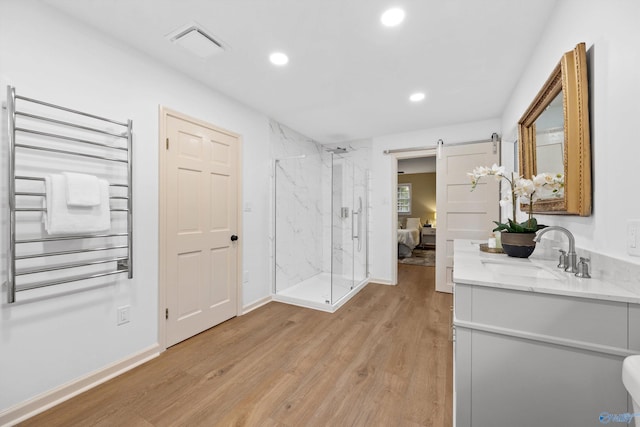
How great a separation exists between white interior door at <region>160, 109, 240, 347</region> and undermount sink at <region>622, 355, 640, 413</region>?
8.25 ft

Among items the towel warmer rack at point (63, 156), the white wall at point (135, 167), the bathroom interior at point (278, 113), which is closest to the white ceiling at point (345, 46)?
the bathroom interior at point (278, 113)

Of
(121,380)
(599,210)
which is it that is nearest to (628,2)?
(599,210)

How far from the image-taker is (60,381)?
1582 mm

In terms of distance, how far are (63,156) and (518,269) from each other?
267 centimetres

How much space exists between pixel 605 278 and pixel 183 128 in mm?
2869

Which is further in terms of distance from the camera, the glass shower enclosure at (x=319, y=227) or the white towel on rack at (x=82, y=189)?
the glass shower enclosure at (x=319, y=227)

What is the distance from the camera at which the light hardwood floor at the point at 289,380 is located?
4.83 ft

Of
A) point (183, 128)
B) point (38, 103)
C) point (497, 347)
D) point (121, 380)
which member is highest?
point (183, 128)

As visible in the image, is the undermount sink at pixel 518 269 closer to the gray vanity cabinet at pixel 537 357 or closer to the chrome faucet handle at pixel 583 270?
the chrome faucet handle at pixel 583 270

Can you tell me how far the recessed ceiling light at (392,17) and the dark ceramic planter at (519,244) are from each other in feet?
5.01

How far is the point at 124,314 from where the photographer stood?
1.89 meters

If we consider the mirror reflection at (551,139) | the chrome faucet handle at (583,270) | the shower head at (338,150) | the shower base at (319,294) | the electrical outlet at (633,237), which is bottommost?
the shower base at (319,294)

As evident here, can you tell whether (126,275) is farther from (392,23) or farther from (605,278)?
(605,278)

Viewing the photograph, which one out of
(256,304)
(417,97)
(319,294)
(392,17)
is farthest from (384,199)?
(392,17)
